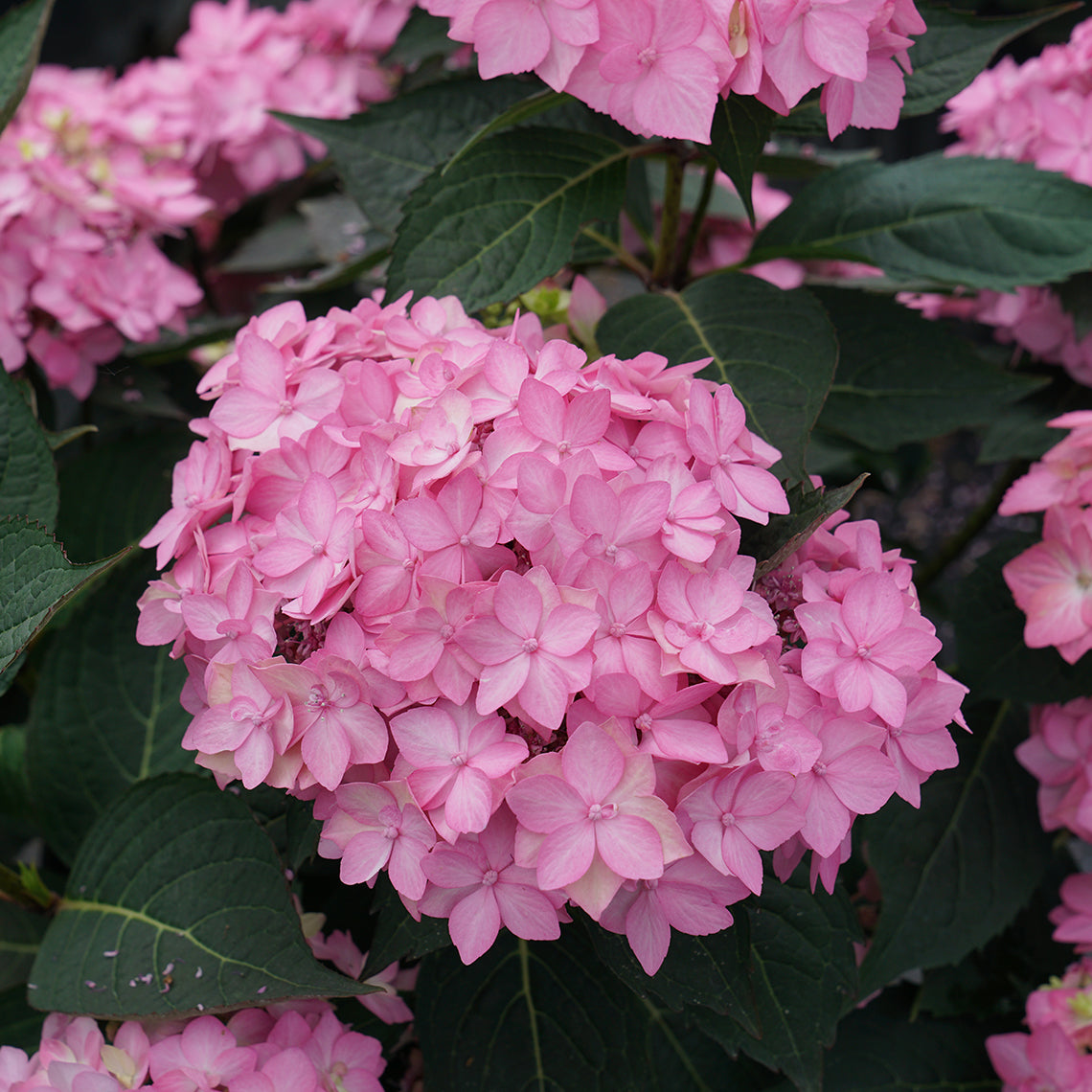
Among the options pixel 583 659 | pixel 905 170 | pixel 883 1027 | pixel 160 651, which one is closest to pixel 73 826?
pixel 160 651

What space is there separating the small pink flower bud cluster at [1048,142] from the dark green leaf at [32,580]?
89cm

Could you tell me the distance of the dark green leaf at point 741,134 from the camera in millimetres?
653

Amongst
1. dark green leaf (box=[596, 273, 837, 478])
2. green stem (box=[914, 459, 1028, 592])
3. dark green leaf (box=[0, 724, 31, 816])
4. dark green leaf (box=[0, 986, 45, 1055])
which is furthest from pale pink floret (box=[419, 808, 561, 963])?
green stem (box=[914, 459, 1028, 592])

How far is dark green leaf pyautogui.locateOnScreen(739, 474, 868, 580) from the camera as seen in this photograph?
0.52 metres

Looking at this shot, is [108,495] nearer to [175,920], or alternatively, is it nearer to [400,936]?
[175,920]

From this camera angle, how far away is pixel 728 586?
477mm

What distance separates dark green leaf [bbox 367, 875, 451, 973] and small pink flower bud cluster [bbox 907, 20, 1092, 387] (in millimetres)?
816

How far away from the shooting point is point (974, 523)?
1.24 meters

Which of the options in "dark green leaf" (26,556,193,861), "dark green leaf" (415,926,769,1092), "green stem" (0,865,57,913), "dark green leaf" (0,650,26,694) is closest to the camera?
"dark green leaf" (0,650,26,694)

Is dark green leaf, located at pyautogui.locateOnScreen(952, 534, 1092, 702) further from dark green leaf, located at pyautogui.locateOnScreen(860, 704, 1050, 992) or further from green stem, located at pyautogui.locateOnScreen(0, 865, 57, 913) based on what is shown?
green stem, located at pyautogui.locateOnScreen(0, 865, 57, 913)

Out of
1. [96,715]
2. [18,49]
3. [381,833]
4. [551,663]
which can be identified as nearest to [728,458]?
[551,663]

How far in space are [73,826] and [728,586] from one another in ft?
2.24

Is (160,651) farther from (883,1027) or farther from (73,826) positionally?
(883,1027)

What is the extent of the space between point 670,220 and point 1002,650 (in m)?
0.46
